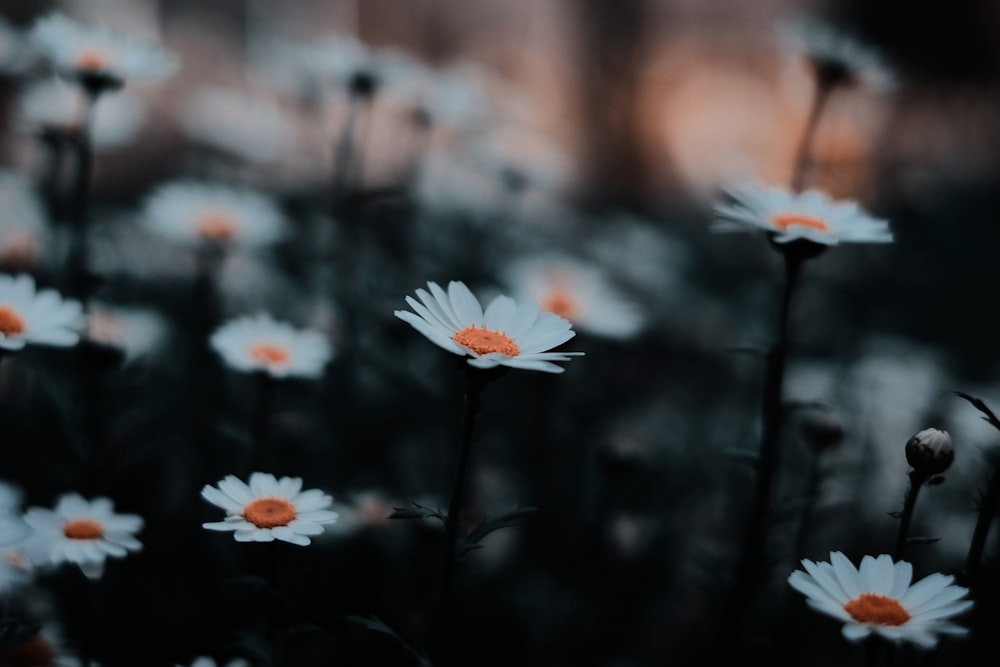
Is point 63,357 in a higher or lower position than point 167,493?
higher

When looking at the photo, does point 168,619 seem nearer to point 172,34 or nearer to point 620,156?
point 172,34

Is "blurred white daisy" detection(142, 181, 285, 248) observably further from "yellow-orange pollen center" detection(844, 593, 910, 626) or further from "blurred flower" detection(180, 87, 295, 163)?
"yellow-orange pollen center" detection(844, 593, 910, 626)

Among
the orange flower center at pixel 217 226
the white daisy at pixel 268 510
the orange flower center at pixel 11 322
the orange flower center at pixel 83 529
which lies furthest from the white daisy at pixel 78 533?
the orange flower center at pixel 217 226

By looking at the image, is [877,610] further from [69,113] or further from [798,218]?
[69,113]

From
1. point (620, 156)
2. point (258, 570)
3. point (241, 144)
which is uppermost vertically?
point (620, 156)

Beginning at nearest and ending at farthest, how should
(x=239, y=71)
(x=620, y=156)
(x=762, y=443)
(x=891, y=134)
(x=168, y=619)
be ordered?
(x=762, y=443), (x=168, y=619), (x=891, y=134), (x=239, y=71), (x=620, y=156)

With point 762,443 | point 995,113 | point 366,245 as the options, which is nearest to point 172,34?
point 366,245

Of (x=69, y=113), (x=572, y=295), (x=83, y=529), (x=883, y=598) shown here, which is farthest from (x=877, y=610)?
(x=69, y=113)
